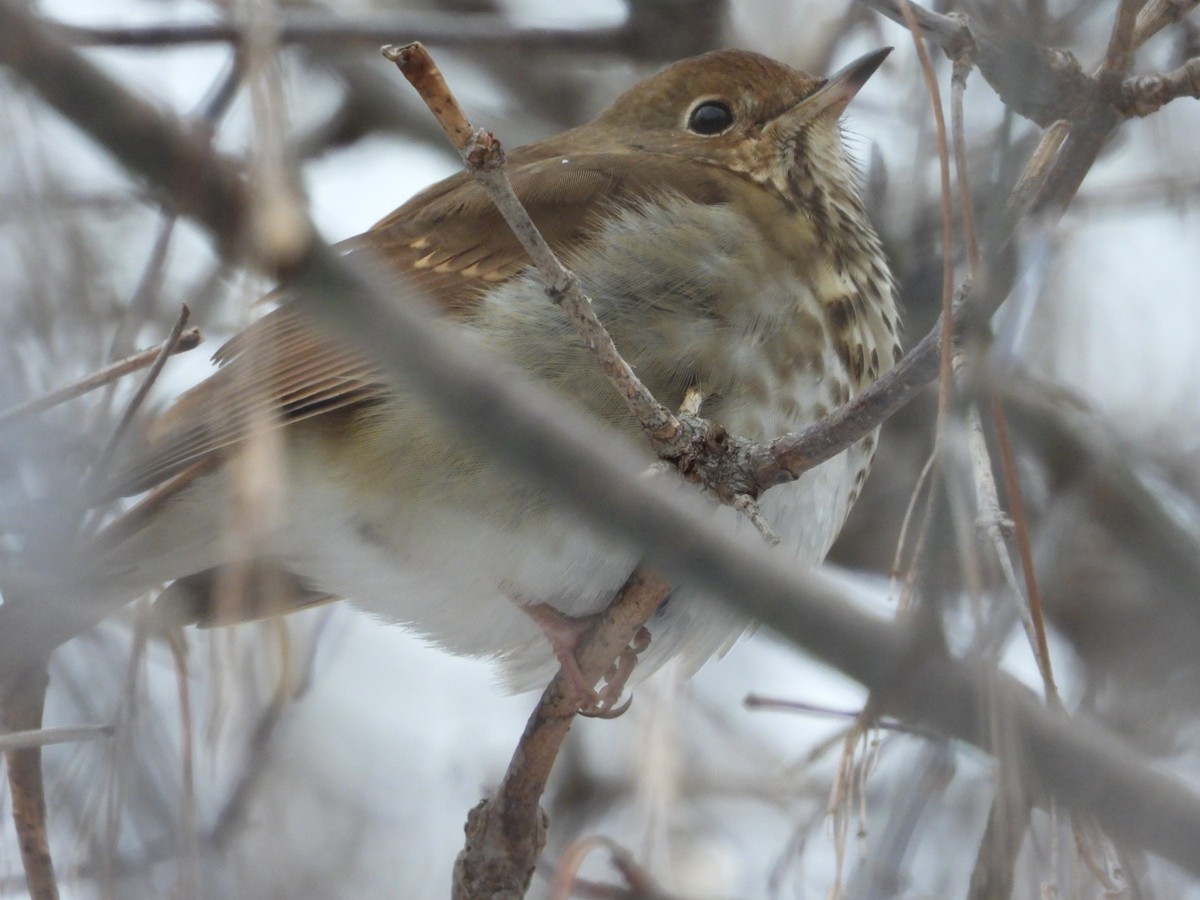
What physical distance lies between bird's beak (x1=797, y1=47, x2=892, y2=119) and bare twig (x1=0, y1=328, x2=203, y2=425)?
1.90 m

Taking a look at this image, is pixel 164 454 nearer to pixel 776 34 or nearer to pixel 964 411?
pixel 964 411

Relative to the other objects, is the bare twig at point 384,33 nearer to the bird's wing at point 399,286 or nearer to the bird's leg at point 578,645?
the bird's wing at point 399,286

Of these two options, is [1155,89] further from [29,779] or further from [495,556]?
[29,779]

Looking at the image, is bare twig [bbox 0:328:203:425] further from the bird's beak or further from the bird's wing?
the bird's beak

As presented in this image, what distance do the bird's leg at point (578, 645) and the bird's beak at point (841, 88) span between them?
1.47 meters

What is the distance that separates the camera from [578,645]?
2.92 meters

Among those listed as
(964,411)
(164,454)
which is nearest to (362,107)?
(164,454)

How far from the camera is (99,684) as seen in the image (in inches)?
117

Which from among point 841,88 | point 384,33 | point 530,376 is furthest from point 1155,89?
point 384,33

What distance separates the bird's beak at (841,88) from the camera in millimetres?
3507

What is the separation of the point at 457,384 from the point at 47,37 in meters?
1.11

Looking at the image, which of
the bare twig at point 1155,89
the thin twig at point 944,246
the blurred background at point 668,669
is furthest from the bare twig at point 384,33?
the bare twig at point 1155,89

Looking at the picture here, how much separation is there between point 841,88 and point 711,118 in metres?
0.37

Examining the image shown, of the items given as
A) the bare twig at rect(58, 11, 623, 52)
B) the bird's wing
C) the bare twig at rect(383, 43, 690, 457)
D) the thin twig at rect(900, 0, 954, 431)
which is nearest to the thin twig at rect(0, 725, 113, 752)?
the bird's wing
